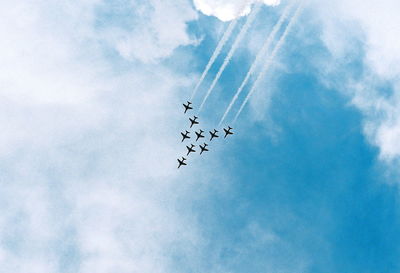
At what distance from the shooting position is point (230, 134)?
3627 inches

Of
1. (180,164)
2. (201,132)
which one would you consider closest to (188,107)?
(201,132)

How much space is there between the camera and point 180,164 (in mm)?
95438

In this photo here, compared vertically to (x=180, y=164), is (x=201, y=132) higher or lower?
higher

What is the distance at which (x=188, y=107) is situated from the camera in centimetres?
9275

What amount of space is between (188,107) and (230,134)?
9.90 meters

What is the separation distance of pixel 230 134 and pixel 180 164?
40.0 feet

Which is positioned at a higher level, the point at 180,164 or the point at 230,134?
the point at 230,134

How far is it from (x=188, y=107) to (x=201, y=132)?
18.6 ft

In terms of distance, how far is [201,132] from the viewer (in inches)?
3686

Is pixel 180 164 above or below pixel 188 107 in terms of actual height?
below

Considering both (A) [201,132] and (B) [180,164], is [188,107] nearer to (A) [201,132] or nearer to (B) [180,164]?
(A) [201,132]

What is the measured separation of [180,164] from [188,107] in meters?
11.9

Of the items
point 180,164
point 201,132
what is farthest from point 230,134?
point 180,164
